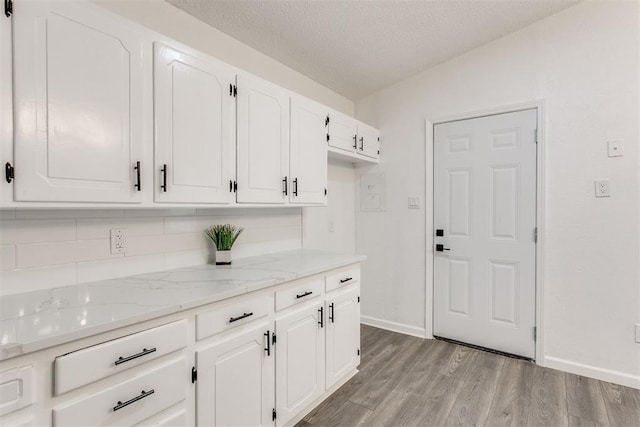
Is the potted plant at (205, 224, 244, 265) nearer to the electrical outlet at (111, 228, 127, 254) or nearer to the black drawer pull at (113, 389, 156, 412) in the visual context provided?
the electrical outlet at (111, 228, 127, 254)

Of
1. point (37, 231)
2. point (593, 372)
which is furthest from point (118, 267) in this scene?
point (593, 372)

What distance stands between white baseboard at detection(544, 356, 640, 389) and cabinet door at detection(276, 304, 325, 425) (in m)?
1.93

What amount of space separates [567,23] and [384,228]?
227cm

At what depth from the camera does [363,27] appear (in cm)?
245

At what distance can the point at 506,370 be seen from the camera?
256cm

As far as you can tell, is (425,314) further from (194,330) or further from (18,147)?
(18,147)

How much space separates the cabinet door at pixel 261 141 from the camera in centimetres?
192

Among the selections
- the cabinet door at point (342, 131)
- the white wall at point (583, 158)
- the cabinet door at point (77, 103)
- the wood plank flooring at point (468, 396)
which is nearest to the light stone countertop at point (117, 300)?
the cabinet door at point (77, 103)

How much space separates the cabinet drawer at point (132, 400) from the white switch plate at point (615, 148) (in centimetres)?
306

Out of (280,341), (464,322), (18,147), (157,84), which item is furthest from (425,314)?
(18,147)

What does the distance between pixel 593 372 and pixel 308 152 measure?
8.90ft

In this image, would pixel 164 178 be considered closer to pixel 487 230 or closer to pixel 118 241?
pixel 118 241

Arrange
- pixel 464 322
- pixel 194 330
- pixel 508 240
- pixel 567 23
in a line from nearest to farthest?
pixel 194 330, pixel 567 23, pixel 508 240, pixel 464 322

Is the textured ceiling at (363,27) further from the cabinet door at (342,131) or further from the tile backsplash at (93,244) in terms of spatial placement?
the tile backsplash at (93,244)
